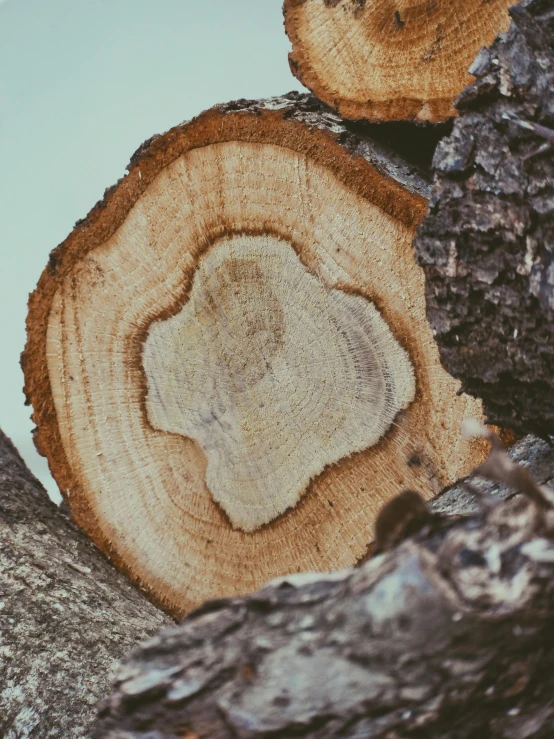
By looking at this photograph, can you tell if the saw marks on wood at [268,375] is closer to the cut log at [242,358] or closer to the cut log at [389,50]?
the cut log at [242,358]

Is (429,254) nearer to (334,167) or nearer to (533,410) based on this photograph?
(533,410)

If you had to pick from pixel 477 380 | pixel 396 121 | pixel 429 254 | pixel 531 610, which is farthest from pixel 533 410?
pixel 396 121

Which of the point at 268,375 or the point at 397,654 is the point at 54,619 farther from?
the point at 397,654

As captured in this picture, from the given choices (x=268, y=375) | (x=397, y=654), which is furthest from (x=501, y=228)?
(x=268, y=375)

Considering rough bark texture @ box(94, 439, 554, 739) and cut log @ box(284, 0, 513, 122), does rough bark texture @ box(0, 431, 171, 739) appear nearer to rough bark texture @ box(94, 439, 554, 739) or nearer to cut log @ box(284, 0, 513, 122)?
rough bark texture @ box(94, 439, 554, 739)

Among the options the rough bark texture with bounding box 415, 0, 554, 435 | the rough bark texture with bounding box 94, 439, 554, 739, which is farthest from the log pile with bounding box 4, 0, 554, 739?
the rough bark texture with bounding box 94, 439, 554, 739

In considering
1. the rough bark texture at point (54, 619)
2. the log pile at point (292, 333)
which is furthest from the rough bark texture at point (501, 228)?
the rough bark texture at point (54, 619)

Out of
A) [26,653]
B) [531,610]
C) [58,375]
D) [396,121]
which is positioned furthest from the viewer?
[58,375]
